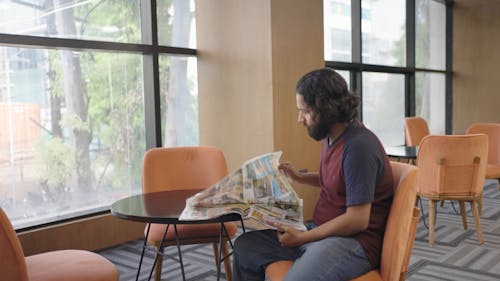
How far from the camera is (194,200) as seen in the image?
174 cm

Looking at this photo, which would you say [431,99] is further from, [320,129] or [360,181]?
[360,181]

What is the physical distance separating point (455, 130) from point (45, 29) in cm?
670

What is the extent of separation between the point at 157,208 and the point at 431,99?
6443 mm

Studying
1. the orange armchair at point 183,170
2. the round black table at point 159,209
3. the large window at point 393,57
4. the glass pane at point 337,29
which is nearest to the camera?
the round black table at point 159,209

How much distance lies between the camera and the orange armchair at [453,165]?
131 inches

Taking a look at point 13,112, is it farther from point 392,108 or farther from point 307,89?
point 392,108

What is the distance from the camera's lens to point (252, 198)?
171 centimetres

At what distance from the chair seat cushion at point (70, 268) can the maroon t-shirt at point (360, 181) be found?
0.84 meters

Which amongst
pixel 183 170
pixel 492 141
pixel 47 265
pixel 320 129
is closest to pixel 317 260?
pixel 320 129

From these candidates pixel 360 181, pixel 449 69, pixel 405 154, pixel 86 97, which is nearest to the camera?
pixel 360 181

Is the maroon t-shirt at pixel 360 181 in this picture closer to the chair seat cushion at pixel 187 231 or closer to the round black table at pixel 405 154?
the chair seat cushion at pixel 187 231

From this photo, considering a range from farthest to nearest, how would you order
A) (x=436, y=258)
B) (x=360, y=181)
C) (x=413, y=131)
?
(x=413, y=131) → (x=436, y=258) → (x=360, y=181)

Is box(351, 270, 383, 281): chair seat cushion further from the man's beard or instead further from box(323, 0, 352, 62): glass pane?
box(323, 0, 352, 62): glass pane

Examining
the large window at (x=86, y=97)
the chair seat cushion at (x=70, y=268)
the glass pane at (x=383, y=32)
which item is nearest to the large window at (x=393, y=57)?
the glass pane at (x=383, y=32)
